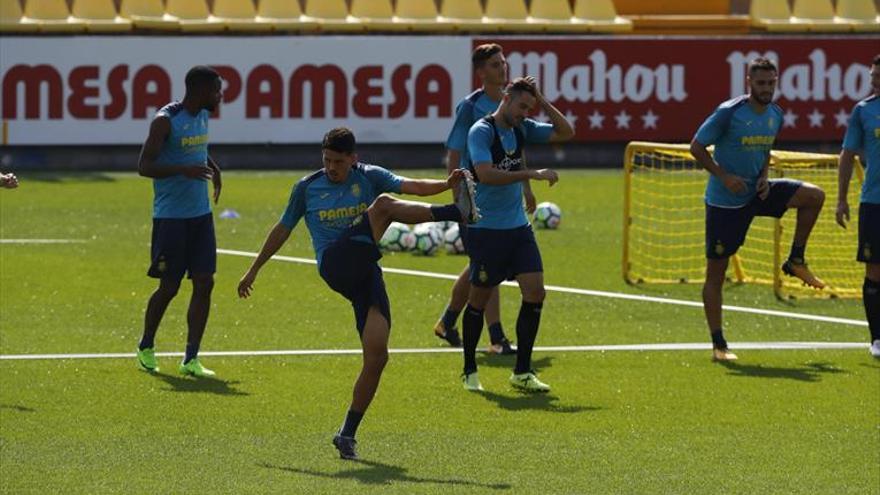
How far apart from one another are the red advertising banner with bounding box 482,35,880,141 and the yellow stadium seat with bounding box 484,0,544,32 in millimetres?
376

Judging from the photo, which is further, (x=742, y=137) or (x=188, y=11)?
(x=188, y=11)

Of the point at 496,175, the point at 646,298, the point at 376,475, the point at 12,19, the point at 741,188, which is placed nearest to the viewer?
the point at 376,475

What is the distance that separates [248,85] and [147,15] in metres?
1.97

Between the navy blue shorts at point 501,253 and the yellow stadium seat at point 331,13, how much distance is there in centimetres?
1812

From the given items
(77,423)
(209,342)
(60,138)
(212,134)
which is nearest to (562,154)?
(212,134)

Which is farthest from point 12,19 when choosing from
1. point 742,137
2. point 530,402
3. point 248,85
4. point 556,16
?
point 530,402

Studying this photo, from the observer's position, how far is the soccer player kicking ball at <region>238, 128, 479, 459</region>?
1130 cm

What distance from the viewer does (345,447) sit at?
11.3 metres

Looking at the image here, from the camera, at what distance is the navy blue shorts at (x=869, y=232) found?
50.0 ft

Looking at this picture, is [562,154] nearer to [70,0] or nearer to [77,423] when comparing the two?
[70,0]

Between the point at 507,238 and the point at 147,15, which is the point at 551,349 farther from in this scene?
the point at 147,15

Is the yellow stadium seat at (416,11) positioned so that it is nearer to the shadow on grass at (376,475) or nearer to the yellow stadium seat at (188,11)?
the yellow stadium seat at (188,11)

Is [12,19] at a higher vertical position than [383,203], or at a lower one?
lower

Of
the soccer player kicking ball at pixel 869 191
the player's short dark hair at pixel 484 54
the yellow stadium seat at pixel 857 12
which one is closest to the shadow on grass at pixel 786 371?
the soccer player kicking ball at pixel 869 191
